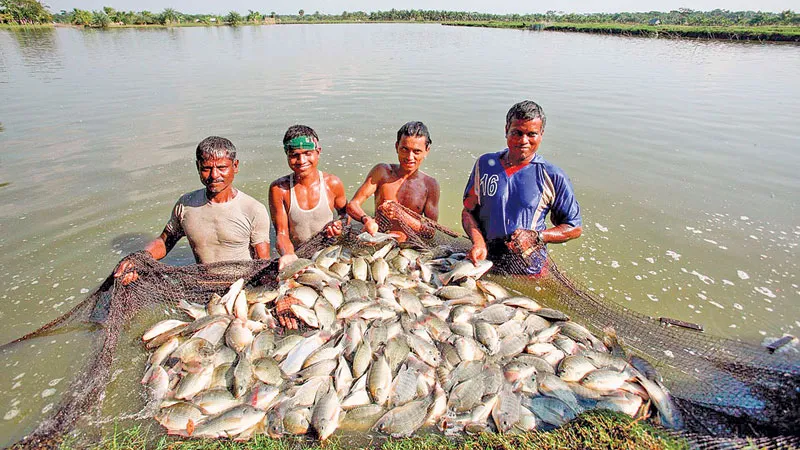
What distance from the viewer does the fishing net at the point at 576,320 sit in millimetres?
2652

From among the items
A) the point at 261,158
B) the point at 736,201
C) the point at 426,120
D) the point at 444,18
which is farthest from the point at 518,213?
the point at 444,18

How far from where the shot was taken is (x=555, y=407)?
282 cm

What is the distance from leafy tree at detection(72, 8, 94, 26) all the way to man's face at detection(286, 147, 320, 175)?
295 feet

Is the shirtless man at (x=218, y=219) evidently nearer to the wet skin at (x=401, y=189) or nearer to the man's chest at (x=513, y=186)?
the wet skin at (x=401, y=189)

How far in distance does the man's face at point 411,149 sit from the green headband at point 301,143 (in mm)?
931

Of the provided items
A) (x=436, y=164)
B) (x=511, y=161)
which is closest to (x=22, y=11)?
(x=436, y=164)

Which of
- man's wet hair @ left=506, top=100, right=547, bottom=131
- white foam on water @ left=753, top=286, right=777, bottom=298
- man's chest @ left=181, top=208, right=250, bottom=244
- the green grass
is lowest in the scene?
white foam on water @ left=753, top=286, right=777, bottom=298

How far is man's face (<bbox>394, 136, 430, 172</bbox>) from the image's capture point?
4.20 metres

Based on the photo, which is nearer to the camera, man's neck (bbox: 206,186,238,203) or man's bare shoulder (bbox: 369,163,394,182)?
man's neck (bbox: 206,186,238,203)

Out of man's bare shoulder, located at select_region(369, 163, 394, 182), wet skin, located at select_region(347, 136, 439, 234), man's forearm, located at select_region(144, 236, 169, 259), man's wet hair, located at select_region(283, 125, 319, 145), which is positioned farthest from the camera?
man's bare shoulder, located at select_region(369, 163, 394, 182)

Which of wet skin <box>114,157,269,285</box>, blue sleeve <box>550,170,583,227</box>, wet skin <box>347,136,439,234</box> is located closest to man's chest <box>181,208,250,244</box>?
wet skin <box>114,157,269,285</box>

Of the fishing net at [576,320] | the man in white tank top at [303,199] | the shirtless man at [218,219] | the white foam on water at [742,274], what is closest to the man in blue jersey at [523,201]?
the fishing net at [576,320]

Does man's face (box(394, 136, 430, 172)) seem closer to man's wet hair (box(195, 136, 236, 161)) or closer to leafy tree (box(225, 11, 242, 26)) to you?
man's wet hair (box(195, 136, 236, 161))

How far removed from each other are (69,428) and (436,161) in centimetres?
792
